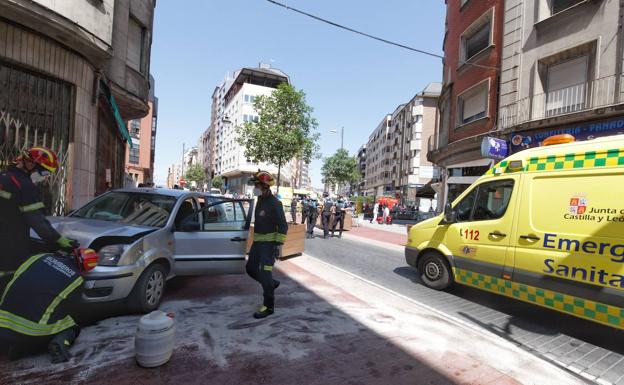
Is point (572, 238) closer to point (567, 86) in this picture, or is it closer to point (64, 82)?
point (64, 82)

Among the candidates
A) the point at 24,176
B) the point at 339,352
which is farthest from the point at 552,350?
the point at 24,176

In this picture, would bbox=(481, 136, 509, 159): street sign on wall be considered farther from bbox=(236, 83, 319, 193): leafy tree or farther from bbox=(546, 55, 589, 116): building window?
bbox=(236, 83, 319, 193): leafy tree

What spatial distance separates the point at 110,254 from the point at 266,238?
1734 mm

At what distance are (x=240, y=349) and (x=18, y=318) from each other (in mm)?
1844

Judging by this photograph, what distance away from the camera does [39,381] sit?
105 inches

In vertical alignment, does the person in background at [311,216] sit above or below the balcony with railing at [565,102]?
below

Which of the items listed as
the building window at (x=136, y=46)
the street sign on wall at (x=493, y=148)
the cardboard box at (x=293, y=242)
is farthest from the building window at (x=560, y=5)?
the building window at (x=136, y=46)

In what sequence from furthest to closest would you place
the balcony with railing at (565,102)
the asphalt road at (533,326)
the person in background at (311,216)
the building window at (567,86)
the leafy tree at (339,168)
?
the leafy tree at (339,168) < the person in background at (311,216) < the building window at (567,86) < the balcony with railing at (565,102) < the asphalt road at (533,326)

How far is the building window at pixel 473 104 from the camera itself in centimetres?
1525

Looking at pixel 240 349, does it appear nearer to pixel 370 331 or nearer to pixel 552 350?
pixel 370 331

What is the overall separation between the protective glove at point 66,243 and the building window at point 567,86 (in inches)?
550

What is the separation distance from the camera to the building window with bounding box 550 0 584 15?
1202 cm

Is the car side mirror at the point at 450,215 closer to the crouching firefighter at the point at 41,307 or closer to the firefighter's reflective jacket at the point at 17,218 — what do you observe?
the crouching firefighter at the point at 41,307

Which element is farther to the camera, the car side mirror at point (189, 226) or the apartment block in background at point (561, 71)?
the apartment block in background at point (561, 71)
